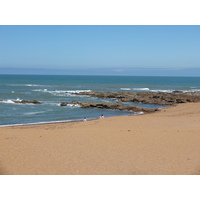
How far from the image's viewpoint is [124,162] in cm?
730

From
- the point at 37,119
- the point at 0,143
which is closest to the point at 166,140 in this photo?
the point at 0,143

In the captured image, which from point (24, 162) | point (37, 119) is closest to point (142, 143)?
point (24, 162)

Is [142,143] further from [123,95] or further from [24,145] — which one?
[123,95]

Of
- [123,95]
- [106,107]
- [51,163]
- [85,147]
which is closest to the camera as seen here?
[51,163]

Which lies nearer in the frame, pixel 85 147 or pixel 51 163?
pixel 51 163

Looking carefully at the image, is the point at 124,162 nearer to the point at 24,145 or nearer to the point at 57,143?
the point at 57,143

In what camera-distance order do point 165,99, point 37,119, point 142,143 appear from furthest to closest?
1. point 165,99
2. point 37,119
3. point 142,143

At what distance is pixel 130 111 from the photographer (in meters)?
26.2

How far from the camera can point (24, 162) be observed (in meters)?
7.16

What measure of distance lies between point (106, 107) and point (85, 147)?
19092 millimetres

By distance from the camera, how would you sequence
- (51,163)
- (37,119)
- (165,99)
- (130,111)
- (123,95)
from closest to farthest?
(51,163) → (37,119) → (130,111) → (165,99) → (123,95)

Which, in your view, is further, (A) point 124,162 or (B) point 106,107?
(B) point 106,107

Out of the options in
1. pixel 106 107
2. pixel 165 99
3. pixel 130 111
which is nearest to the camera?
pixel 130 111

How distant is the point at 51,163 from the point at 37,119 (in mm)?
13437
